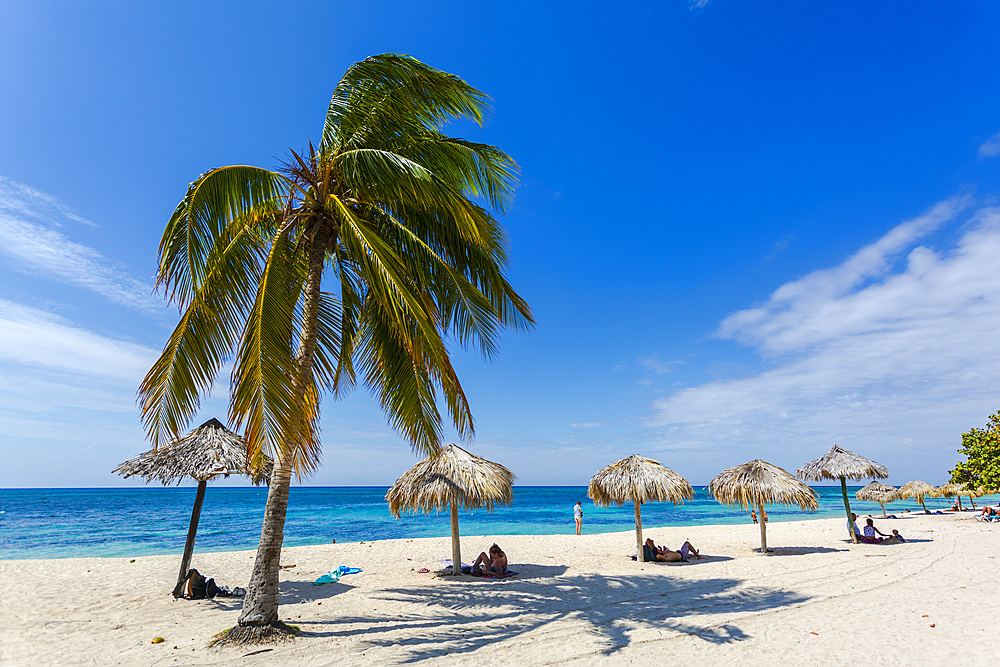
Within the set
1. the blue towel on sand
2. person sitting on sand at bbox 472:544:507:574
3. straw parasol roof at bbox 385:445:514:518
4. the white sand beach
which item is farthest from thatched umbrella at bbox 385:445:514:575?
the blue towel on sand

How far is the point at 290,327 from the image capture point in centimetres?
526

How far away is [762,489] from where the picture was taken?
11945 millimetres

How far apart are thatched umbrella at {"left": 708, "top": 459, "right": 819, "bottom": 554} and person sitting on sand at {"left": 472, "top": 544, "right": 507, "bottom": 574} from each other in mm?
6200

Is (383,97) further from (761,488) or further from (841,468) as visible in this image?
(841,468)

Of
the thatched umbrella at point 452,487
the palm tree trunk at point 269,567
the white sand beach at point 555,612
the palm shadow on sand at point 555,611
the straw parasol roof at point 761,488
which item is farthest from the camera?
the straw parasol roof at point 761,488

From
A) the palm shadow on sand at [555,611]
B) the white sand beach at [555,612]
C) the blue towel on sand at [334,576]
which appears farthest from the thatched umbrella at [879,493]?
the blue towel on sand at [334,576]

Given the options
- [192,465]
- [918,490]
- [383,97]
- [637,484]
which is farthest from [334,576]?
[918,490]

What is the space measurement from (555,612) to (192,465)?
6197mm

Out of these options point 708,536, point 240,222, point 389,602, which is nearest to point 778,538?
point 708,536

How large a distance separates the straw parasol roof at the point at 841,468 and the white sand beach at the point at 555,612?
194 inches

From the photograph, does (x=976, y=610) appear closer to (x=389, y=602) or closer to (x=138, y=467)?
(x=389, y=602)

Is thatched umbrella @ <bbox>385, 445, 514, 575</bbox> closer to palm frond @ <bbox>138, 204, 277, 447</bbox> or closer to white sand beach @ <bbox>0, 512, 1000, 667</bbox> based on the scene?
white sand beach @ <bbox>0, 512, 1000, 667</bbox>

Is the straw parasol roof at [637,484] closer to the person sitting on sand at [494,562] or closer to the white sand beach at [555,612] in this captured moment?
the white sand beach at [555,612]

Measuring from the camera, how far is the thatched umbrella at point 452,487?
946 centimetres
